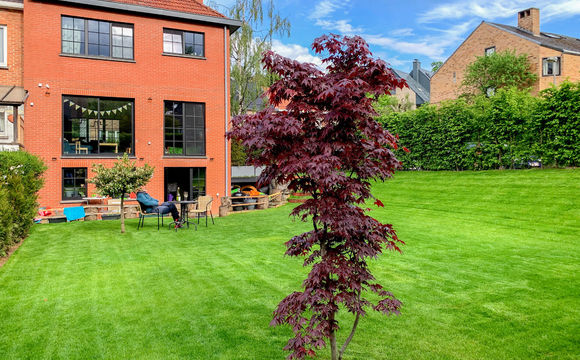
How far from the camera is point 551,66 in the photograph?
29.6 metres

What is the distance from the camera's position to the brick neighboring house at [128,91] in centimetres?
1452

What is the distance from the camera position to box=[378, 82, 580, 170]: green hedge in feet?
47.9

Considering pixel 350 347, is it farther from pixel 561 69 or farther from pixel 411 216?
pixel 561 69

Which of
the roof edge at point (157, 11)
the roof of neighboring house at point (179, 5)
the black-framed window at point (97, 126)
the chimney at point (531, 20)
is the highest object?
the chimney at point (531, 20)

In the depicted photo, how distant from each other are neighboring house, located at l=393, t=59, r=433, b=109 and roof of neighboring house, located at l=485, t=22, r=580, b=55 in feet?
51.6

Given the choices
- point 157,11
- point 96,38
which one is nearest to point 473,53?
point 157,11

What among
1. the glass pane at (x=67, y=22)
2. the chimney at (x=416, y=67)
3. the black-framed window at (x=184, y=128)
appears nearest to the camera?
the glass pane at (x=67, y=22)

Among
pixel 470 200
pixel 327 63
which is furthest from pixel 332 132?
pixel 470 200

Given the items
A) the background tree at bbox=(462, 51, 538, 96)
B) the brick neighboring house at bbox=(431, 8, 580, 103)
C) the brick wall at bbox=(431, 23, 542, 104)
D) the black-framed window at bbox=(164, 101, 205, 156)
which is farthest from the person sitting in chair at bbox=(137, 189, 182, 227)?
the brick wall at bbox=(431, 23, 542, 104)

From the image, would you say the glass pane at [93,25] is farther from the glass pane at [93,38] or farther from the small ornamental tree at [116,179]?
the small ornamental tree at [116,179]

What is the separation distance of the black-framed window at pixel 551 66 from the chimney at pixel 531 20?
18.1ft

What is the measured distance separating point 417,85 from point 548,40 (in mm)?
20910

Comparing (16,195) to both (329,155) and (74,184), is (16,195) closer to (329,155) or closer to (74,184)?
(74,184)

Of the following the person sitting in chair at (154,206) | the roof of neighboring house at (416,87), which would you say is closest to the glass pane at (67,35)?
the person sitting in chair at (154,206)
